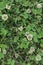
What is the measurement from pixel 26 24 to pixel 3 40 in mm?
435

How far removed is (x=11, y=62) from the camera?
11.1 ft

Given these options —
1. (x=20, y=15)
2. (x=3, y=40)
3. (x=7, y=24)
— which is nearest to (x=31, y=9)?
(x=20, y=15)

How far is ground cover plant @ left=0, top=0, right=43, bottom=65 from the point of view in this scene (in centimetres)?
344

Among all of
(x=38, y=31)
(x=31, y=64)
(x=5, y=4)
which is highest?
(x=5, y=4)

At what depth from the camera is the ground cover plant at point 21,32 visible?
344 cm

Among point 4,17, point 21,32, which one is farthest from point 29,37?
point 4,17

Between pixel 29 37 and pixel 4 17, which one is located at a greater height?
pixel 4 17

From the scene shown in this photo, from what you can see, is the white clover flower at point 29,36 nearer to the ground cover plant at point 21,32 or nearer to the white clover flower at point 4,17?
the ground cover plant at point 21,32

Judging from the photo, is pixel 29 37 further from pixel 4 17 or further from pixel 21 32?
pixel 4 17

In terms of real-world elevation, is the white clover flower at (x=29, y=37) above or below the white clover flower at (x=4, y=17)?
below

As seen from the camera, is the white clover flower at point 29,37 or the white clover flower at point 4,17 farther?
the white clover flower at point 4,17

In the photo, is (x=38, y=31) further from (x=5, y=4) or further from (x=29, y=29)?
(x=5, y=4)

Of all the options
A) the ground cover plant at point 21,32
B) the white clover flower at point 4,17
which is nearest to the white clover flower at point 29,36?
the ground cover plant at point 21,32

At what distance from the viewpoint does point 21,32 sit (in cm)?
358
